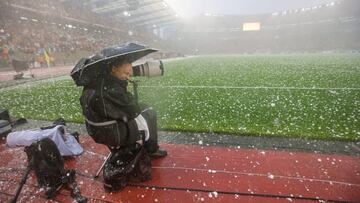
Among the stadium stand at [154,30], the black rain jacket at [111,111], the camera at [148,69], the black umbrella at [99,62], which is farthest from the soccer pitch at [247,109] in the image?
the stadium stand at [154,30]

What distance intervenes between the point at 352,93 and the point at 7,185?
843 cm

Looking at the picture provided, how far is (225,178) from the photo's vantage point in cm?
Result: 305

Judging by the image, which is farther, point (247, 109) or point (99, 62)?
point (247, 109)

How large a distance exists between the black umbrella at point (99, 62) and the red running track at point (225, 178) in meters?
1.25

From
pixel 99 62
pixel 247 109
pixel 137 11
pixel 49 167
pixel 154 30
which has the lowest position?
pixel 247 109

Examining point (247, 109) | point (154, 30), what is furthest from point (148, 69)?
point (154, 30)

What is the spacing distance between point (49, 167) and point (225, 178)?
1915 millimetres

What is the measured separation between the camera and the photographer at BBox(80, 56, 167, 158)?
2506 millimetres

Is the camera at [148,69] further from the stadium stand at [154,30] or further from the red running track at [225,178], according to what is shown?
the stadium stand at [154,30]

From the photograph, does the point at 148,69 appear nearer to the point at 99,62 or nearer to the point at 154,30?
the point at 99,62

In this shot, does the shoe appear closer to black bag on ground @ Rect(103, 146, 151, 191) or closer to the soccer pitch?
black bag on ground @ Rect(103, 146, 151, 191)

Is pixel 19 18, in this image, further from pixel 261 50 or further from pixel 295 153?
pixel 261 50

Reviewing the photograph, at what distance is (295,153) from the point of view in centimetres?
366

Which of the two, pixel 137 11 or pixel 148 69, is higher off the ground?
pixel 137 11
